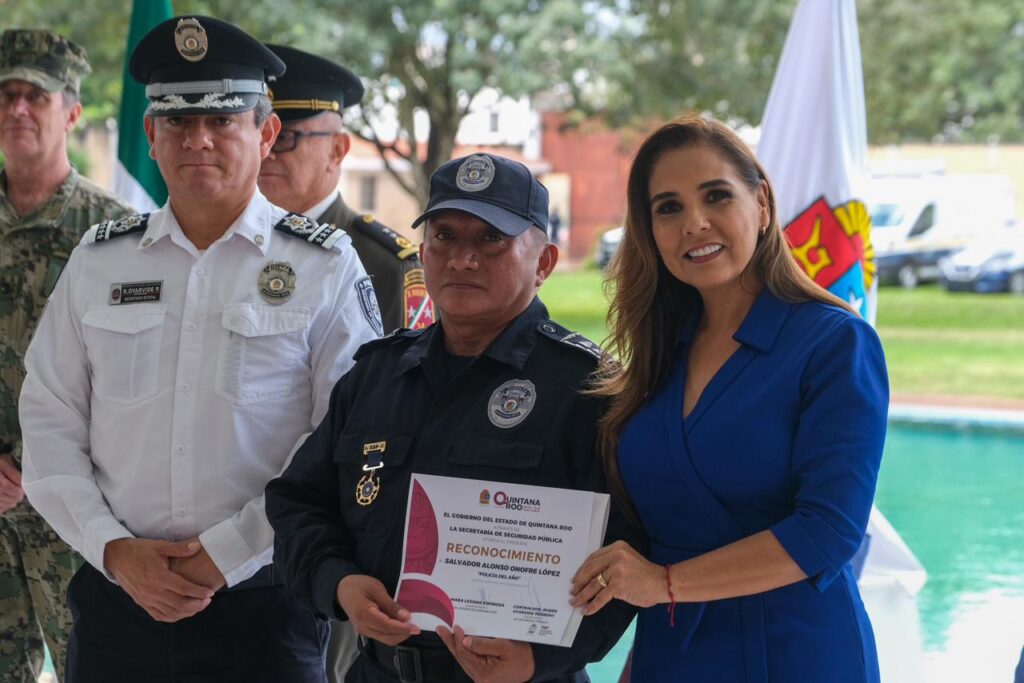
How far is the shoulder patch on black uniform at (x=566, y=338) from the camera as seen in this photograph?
2064 millimetres

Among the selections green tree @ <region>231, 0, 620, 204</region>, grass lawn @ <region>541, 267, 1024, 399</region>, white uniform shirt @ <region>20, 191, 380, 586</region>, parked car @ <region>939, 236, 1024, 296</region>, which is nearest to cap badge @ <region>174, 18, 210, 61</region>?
white uniform shirt @ <region>20, 191, 380, 586</region>

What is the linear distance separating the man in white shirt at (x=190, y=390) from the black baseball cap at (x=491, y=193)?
39cm

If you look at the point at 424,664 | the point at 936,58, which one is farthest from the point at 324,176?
the point at 936,58

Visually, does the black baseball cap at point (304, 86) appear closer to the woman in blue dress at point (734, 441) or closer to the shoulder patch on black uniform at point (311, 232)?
the shoulder patch on black uniform at point (311, 232)

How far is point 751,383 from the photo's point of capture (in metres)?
1.89

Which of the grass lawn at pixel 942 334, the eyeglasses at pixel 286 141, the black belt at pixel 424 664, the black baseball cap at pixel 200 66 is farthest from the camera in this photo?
the grass lawn at pixel 942 334

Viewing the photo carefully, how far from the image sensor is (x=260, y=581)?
2301mm

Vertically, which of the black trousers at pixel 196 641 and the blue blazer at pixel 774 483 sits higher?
the blue blazer at pixel 774 483

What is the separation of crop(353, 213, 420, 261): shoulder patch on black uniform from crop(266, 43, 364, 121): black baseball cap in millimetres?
358

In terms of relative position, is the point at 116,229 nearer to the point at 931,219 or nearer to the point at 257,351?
the point at 257,351

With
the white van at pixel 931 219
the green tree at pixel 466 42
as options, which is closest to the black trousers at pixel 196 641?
the green tree at pixel 466 42

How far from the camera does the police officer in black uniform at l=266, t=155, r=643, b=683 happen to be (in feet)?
6.38

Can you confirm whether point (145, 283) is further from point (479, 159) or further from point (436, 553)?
point (436, 553)

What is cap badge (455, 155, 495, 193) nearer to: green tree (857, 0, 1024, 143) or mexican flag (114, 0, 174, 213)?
mexican flag (114, 0, 174, 213)
